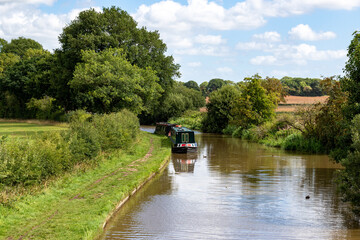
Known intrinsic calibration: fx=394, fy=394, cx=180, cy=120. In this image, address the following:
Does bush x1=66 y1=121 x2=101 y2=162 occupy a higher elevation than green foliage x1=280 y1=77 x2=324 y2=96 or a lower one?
lower

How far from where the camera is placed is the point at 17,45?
92062 millimetres

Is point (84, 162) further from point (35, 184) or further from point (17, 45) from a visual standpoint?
point (17, 45)

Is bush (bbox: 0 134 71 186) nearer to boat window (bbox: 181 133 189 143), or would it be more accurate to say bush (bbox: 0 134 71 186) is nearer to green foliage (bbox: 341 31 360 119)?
green foliage (bbox: 341 31 360 119)

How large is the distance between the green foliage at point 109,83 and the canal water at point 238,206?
1384cm

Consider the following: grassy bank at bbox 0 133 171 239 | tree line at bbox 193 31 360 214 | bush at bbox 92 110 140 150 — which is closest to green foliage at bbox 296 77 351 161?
tree line at bbox 193 31 360 214

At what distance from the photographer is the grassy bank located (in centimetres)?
991

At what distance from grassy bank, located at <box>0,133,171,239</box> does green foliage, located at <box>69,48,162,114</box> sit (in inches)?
662

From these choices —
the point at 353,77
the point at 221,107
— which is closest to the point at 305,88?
the point at 221,107

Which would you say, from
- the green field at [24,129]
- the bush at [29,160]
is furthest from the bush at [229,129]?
the bush at [29,160]

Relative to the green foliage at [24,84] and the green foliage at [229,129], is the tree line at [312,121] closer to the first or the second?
the green foliage at [229,129]

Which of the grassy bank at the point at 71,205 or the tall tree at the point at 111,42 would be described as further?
the tall tree at the point at 111,42

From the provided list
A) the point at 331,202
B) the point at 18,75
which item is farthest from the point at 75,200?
the point at 18,75

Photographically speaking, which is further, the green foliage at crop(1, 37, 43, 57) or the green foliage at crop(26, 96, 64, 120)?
the green foliage at crop(1, 37, 43, 57)

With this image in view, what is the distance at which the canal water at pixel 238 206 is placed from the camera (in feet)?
37.0
